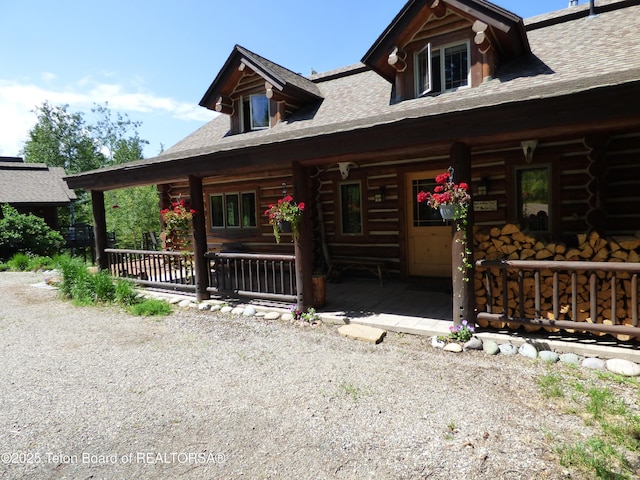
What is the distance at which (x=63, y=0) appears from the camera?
290 inches

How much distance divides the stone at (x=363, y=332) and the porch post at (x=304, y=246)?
947 millimetres

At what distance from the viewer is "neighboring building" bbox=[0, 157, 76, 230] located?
19375 mm

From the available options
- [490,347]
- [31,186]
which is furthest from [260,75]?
[31,186]

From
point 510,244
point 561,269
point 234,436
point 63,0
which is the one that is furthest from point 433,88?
point 63,0

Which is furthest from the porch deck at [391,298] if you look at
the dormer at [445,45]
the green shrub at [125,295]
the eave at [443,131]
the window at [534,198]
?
the green shrub at [125,295]

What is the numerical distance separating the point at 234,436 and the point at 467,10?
7.46 m

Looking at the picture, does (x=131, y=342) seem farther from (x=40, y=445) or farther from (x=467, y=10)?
(x=467, y=10)

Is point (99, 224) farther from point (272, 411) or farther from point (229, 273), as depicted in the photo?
point (272, 411)

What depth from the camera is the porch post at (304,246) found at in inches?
241

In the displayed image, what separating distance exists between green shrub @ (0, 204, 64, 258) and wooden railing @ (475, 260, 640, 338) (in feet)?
62.2

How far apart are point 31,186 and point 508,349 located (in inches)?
1001

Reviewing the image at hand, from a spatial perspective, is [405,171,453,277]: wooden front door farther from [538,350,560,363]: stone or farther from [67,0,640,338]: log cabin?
[538,350,560,363]: stone

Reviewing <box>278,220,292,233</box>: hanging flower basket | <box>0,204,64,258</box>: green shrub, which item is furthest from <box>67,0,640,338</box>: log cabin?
<box>0,204,64,258</box>: green shrub

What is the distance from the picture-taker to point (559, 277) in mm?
4789
